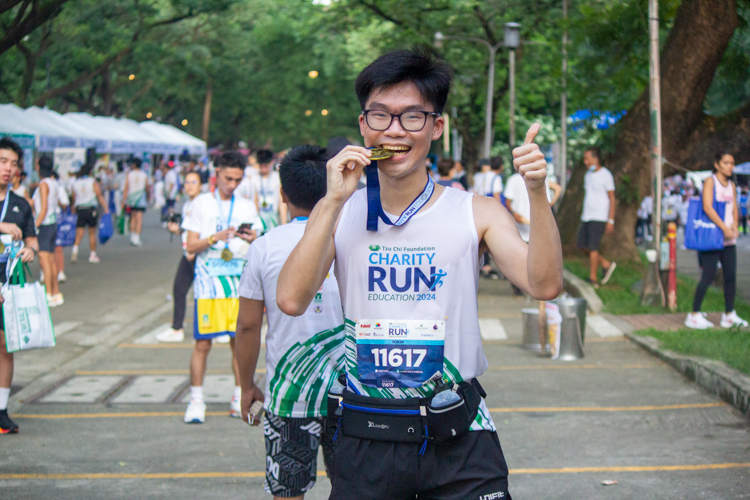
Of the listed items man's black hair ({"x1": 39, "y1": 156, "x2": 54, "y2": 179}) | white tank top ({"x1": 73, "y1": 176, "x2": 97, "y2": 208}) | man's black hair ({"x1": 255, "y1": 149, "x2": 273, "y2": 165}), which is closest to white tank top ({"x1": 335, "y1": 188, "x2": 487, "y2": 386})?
man's black hair ({"x1": 255, "y1": 149, "x2": 273, "y2": 165})

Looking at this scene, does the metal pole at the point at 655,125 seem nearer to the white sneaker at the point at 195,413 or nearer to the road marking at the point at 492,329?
the road marking at the point at 492,329

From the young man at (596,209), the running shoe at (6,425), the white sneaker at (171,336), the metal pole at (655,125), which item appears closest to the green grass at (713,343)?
the metal pole at (655,125)

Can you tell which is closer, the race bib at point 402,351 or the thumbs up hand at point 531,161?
the thumbs up hand at point 531,161

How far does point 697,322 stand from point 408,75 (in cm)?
818

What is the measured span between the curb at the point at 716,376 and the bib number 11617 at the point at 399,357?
4.75 meters

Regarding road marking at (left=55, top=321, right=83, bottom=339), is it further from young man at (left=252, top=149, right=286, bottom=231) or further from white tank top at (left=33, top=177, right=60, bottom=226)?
young man at (left=252, top=149, right=286, bottom=231)

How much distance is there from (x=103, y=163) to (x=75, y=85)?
253 centimetres

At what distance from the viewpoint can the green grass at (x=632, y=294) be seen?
11.2 m

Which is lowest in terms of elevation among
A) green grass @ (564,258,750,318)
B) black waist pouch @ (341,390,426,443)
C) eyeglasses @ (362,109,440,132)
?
green grass @ (564,258,750,318)

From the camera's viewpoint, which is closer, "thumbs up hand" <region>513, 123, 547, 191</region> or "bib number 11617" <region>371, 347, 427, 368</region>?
"thumbs up hand" <region>513, 123, 547, 191</region>

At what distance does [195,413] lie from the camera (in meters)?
6.56

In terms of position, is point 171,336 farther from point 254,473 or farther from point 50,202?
point 254,473

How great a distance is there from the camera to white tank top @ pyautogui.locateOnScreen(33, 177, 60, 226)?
11555 mm

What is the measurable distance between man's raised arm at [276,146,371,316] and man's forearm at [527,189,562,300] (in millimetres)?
465
